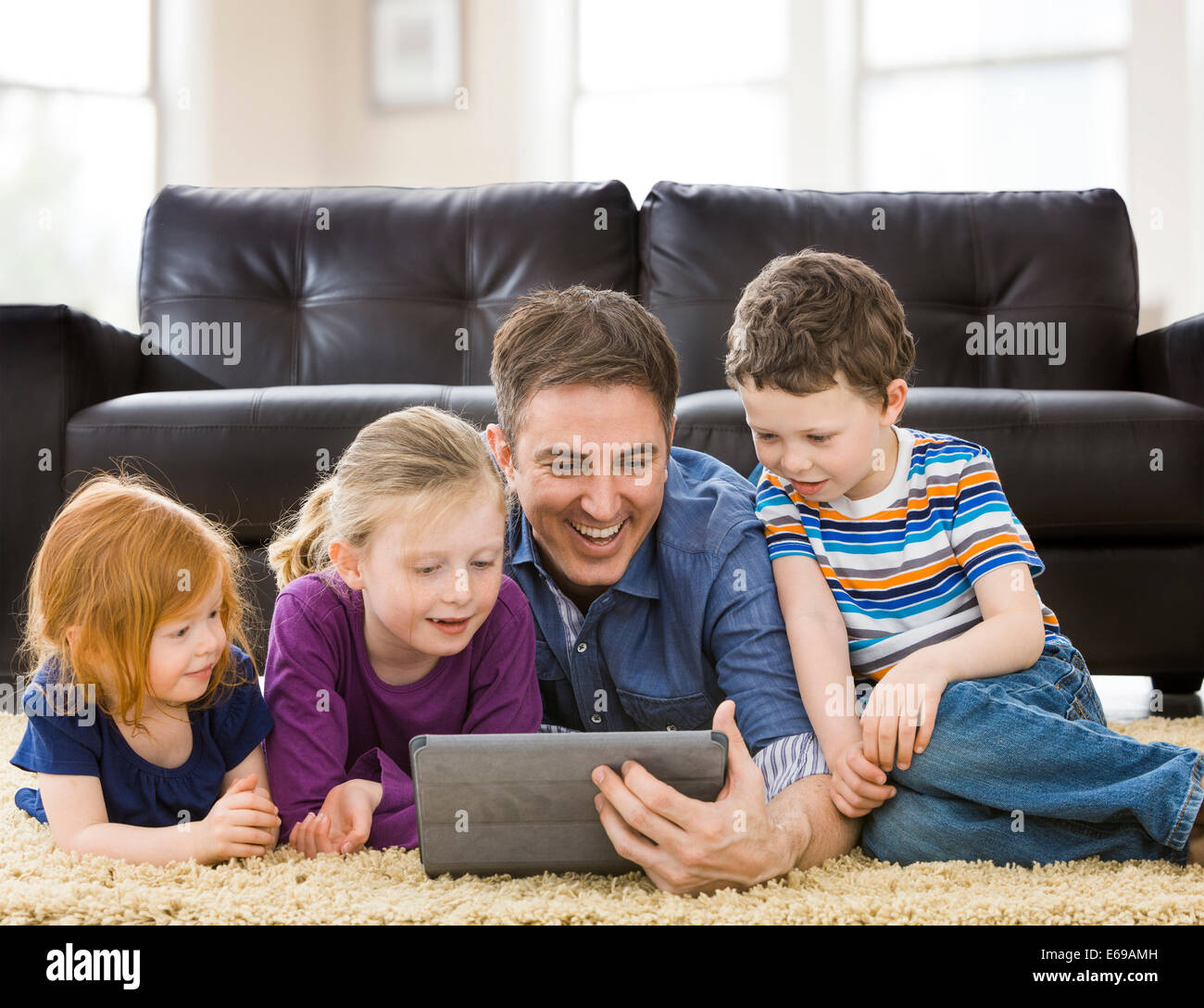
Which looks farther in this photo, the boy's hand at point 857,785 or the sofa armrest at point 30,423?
the sofa armrest at point 30,423

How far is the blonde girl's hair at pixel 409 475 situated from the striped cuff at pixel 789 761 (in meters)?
0.37

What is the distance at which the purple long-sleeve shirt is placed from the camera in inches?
43.0

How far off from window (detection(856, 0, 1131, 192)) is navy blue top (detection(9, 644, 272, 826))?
284 cm

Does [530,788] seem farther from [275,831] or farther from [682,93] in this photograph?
[682,93]

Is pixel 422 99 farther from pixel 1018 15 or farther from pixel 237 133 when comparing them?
pixel 1018 15

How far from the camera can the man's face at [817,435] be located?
1.18 meters

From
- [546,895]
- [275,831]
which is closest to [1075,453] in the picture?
[546,895]

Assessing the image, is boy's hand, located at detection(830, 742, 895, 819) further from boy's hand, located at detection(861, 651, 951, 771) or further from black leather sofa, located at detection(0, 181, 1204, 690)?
black leather sofa, located at detection(0, 181, 1204, 690)

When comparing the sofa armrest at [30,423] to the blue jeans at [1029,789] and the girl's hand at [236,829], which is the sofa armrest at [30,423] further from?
the blue jeans at [1029,789]

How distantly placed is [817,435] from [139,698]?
754mm

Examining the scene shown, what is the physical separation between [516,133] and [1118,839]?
3.11 metres

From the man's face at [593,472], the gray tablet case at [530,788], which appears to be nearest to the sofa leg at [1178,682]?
the man's face at [593,472]

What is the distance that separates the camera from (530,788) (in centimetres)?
91
